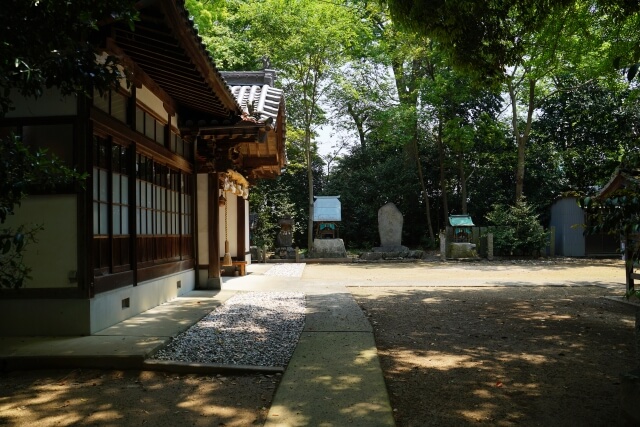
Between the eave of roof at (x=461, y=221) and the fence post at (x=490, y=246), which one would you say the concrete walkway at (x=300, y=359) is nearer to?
the fence post at (x=490, y=246)

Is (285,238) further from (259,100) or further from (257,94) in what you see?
(259,100)

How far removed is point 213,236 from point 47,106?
15.9 feet

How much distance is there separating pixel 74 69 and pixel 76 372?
312 centimetres

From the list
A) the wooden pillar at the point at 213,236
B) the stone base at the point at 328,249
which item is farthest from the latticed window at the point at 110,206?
the stone base at the point at 328,249

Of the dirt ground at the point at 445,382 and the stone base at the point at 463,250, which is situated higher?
the stone base at the point at 463,250

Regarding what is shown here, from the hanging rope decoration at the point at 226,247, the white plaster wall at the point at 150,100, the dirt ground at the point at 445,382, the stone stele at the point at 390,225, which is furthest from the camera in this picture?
the stone stele at the point at 390,225

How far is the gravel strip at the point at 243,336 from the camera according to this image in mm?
5145

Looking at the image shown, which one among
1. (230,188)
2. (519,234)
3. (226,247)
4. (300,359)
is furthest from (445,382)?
(519,234)

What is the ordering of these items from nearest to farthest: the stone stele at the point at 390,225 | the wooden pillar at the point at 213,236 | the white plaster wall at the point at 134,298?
the white plaster wall at the point at 134,298 < the wooden pillar at the point at 213,236 < the stone stele at the point at 390,225

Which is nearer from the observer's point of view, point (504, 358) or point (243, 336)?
point (504, 358)

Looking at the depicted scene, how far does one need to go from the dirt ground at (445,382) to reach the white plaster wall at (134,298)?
116 cm

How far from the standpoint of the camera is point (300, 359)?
516 cm

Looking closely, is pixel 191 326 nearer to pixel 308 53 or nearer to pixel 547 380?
pixel 547 380

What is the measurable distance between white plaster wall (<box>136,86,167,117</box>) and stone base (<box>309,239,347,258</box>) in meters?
13.7
